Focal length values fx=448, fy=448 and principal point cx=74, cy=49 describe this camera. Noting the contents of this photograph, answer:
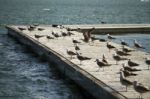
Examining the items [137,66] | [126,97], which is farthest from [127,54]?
[126,97]

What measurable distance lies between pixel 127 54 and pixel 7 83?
787cm

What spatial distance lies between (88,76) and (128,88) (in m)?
3.11

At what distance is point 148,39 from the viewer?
156ft

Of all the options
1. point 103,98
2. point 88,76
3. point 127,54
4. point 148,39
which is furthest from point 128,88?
point 148,39

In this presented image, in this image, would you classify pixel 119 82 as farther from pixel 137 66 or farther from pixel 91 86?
pixel 137 66

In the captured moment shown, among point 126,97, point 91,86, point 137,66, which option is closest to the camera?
point 126,97

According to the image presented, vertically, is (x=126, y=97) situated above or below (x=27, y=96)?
above

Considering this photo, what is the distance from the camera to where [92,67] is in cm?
2534

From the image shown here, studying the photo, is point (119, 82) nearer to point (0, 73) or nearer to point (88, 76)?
point (88, 76)

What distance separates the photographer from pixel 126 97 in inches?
752

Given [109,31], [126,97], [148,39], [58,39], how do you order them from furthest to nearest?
[109,31]
[148,39]
[58,39]
[126,97]

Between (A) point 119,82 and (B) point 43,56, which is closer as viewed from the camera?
(A) point 119,82

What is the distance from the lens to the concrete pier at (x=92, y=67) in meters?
20.6

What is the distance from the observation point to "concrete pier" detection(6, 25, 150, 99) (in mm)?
20564
